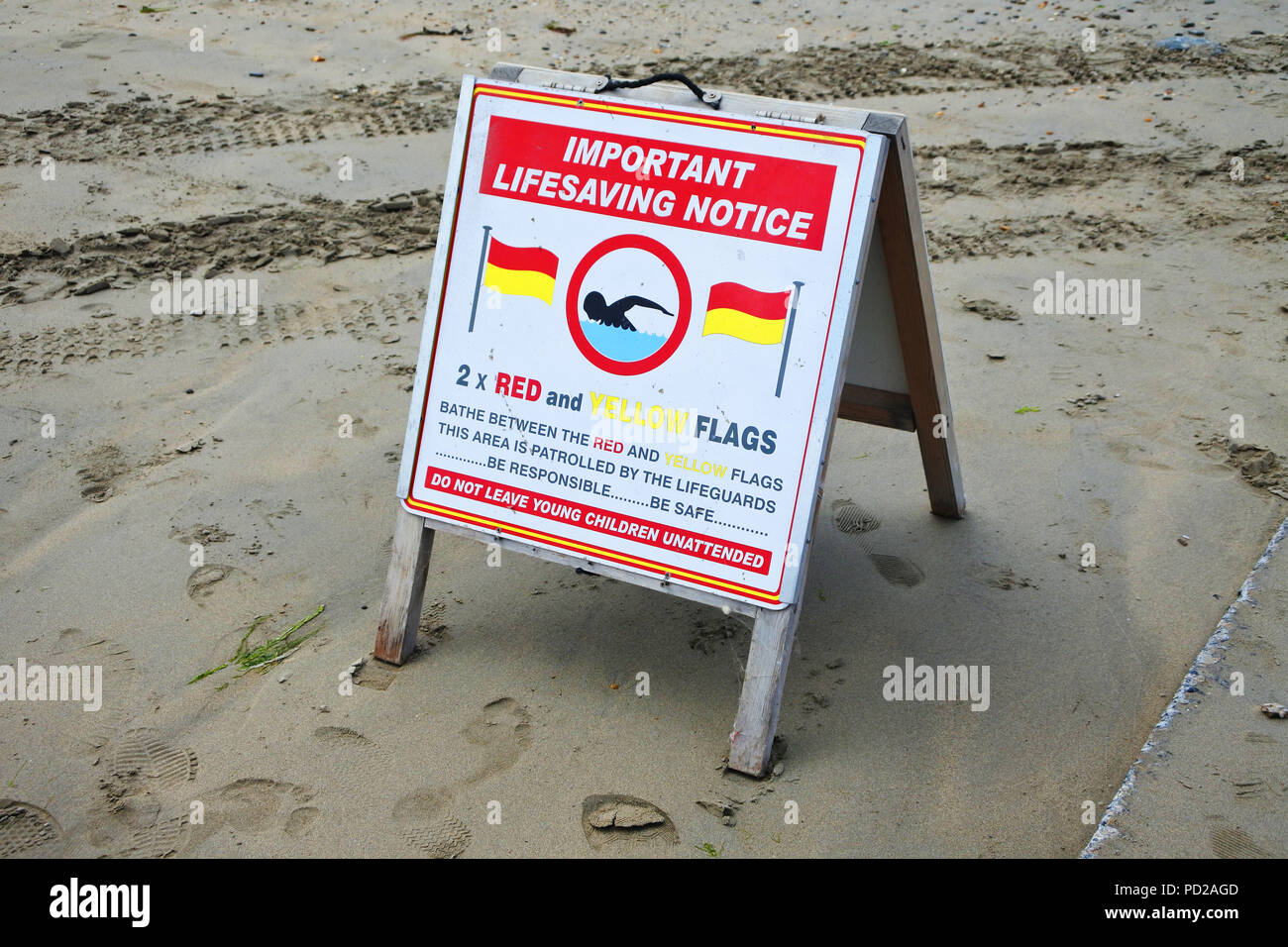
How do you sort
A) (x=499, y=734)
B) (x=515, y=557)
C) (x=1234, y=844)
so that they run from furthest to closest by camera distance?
(x=515, y=557) < (x=499, y=734) < (x=1234, y=844)

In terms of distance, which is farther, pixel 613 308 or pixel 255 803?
pixel 613 308

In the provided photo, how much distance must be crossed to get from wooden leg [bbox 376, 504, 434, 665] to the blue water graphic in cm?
72

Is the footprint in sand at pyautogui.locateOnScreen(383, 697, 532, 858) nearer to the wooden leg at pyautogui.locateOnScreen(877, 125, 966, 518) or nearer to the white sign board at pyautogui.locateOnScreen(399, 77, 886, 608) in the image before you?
the white sign board at pyautogui.locateOnScreen(399, 77, 886, 608)

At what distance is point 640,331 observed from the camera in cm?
267

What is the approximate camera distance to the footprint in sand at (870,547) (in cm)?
341

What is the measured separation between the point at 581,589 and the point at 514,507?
633 mm

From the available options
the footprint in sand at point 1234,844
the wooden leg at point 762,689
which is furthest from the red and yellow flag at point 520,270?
the footprint in sand at point 1234,844

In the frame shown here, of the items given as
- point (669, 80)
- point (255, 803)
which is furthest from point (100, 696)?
point (669, 80)

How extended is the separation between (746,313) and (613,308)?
353 mm

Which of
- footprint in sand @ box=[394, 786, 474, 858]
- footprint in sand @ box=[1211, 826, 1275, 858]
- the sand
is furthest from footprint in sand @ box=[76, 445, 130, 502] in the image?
footprint in sand @ box=[1211, 826, 1275, 858]

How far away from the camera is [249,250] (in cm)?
537

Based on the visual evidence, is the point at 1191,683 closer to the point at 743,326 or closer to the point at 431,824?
the point at 743,326

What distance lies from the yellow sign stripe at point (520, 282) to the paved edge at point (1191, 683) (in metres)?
1.86
